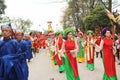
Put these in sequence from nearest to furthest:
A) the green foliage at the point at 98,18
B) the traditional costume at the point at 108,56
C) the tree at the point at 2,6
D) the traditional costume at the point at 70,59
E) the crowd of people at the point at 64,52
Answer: the crowd of people at the point at 64,52 → the traditional costume at the point at 108,56 → the traditional costume at the point at 70,59 → the green foliage at the point at 98,18 → the tree at the point at 2,6

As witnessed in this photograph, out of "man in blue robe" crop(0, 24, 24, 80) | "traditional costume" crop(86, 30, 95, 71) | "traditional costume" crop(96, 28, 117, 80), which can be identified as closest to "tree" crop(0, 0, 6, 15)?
"traditional costume" crop(86, 30, 95, 71)

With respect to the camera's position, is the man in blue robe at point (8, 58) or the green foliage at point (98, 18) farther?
the green foliage at point (98, 18)

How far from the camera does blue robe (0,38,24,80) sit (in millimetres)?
7094

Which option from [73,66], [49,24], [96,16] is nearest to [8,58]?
[73,66]

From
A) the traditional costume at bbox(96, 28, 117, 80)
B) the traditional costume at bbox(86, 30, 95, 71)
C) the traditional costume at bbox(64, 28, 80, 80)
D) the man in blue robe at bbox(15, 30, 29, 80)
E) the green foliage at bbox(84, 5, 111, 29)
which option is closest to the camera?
the man in blue robe at bbox(15, 30, 29, 80)

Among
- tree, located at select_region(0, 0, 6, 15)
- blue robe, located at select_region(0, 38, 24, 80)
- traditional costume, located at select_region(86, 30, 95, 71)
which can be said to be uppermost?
tree, located at select_region(0, 0, 6, 15)

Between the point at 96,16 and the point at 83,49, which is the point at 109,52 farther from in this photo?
the point at 96,16

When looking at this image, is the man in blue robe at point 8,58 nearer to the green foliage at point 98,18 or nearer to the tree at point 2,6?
the green foliage at point 98,18

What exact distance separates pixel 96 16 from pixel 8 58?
3500cm

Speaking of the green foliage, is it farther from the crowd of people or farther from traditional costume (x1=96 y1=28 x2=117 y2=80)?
traditional costume (x1=96 y1=28 x2=117 y2=80)

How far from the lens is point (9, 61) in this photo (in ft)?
23.3

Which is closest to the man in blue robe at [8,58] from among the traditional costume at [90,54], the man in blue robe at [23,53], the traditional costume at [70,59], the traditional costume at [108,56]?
the man in blue robe at [23,53]

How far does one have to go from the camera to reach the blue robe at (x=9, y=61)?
7094mm

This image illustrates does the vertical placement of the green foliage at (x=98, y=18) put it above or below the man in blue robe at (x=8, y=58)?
below
